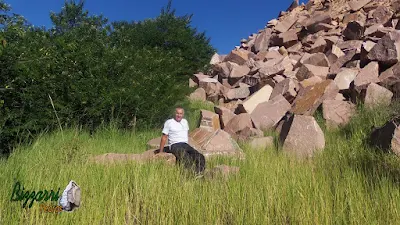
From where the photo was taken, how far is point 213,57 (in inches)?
841

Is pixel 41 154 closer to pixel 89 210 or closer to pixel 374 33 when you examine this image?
pixel 89 210

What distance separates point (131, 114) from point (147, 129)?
2.16ft

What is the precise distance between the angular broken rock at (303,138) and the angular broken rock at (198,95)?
8412mm

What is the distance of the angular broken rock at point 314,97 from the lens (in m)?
10.0

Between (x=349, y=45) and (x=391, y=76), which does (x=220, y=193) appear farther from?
(x=349, y=45)

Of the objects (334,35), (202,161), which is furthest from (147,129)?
(334,35)

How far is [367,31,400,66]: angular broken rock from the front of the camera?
10242 mm

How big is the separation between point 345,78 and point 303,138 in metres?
5.10

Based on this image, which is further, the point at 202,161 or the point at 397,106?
the point at 397,106

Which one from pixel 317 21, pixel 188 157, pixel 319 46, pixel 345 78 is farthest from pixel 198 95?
pixel 188 157

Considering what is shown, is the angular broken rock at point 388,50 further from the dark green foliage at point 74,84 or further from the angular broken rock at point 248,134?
the dark green foliage at point 74,84

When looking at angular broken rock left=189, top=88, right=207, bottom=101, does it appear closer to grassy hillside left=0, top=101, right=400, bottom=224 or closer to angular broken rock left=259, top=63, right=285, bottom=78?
angular broken rock left=259, top=63, right=285, bottom=78

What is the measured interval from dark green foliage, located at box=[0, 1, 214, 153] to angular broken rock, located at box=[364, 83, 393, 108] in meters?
5.94

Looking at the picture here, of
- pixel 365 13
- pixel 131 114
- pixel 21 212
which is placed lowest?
pixel 21 212
